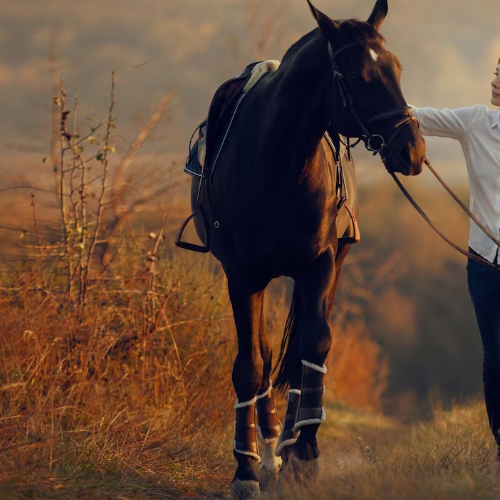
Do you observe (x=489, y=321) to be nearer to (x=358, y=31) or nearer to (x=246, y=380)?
(x=246, y=380)

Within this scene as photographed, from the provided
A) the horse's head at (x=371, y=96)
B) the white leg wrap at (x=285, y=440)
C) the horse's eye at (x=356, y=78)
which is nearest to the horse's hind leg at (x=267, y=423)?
the white leg wrap at (x=285, y=440)

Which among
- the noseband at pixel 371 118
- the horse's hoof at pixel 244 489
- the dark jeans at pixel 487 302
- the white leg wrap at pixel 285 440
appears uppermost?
the noseband at pixel 371 118

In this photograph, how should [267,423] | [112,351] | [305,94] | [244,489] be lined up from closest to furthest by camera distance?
[305,94] < [244,489] < [267,423] < [112,351]

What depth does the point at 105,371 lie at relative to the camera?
731 cm

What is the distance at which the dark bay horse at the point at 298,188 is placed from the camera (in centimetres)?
425

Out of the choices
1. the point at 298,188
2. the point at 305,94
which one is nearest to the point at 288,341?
the point at 298,188

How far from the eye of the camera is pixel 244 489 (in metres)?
5.09

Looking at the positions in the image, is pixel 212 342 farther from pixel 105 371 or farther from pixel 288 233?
pixel 288 233

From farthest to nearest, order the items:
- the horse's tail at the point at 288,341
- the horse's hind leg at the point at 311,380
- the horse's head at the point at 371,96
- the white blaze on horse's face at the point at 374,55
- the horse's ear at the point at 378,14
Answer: the horse's tail at the point at 288,341
the horse's hind leg at the point at 311,380
the horse's ear at the point at 378,14
the white blaze on horse's face at the point at 374,55
the horse's head at the point at 371,96

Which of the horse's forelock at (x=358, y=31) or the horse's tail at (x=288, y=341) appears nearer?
the horse's forelock at (x=358, y=31)

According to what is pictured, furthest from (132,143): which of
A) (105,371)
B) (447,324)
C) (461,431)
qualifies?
(447,324)

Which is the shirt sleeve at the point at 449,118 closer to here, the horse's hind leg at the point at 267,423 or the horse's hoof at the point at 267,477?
the horse's hind leg at the point at 267,423

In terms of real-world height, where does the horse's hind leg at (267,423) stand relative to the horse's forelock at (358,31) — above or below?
below

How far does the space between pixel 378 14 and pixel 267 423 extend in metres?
2.58
